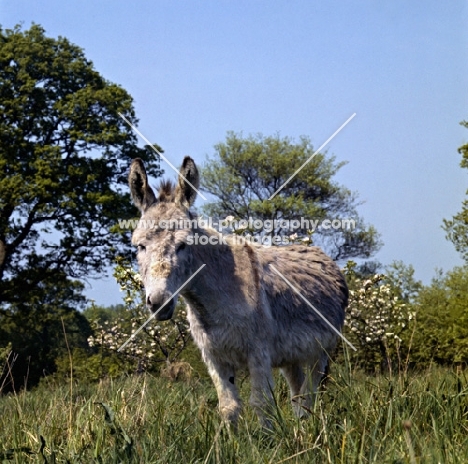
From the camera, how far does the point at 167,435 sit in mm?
4738

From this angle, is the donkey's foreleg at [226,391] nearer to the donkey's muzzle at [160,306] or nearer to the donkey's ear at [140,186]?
the donkey's muzzle at [160,306]

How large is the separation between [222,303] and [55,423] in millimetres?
1713

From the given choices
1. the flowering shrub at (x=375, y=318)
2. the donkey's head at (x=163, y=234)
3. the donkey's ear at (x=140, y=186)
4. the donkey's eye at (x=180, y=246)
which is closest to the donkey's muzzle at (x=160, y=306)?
the donkey's head at (x=163, y=234)

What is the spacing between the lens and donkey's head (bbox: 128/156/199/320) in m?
5.50

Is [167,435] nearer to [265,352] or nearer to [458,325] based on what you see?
[265,352]

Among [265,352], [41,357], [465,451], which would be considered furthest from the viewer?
[41,357]

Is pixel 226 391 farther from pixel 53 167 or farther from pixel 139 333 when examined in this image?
pixel 53 167

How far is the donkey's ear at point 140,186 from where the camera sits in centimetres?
618

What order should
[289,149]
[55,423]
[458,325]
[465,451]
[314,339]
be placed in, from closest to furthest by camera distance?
[465,451], [55,423], [314,339], [458,325], [289,149]

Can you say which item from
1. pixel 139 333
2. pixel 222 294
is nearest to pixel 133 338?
pixel 139 333

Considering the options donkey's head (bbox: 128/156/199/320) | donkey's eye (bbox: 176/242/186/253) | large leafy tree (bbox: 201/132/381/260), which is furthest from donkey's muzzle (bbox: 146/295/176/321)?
large leafy tree (bbox: 201/132/381/260)

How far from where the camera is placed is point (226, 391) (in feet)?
20.0

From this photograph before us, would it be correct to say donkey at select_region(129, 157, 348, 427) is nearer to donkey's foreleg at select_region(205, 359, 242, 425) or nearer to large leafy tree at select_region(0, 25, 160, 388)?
donkey's foreleg at select_region(205, 359, 242, 425)

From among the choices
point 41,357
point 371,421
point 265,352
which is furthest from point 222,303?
point 41,357
